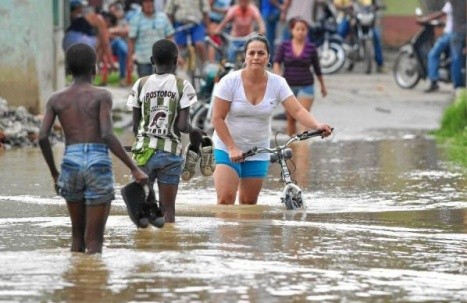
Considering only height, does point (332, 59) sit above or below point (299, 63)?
below

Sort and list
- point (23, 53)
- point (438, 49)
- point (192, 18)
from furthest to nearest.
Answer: point (438, 49)
point (192, 18)
point (23, 53)

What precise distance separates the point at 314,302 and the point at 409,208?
5125mm

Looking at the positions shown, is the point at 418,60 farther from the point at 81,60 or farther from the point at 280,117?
the point at 81,60

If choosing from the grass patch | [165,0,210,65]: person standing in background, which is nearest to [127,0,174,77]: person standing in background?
[165,0,210,65]: person standing in background

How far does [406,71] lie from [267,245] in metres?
17.9

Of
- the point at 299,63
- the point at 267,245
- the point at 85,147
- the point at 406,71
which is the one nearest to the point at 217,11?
the point at 406,71

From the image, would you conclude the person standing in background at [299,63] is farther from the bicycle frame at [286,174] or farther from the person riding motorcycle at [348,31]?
the person riding motorcycle at [348,31]

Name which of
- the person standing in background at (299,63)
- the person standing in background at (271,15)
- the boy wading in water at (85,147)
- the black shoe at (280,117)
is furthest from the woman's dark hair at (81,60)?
the person standing in background at (271,15)

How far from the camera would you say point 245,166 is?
13344 mm

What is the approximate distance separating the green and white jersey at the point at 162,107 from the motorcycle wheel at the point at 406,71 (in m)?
16.9

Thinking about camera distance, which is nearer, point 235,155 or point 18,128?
point 235,155

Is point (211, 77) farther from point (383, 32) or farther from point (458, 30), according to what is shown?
point (383, 32)

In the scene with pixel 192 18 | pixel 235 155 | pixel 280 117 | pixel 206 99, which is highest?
pixel 192 18

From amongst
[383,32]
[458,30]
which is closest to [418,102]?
[458,30]
